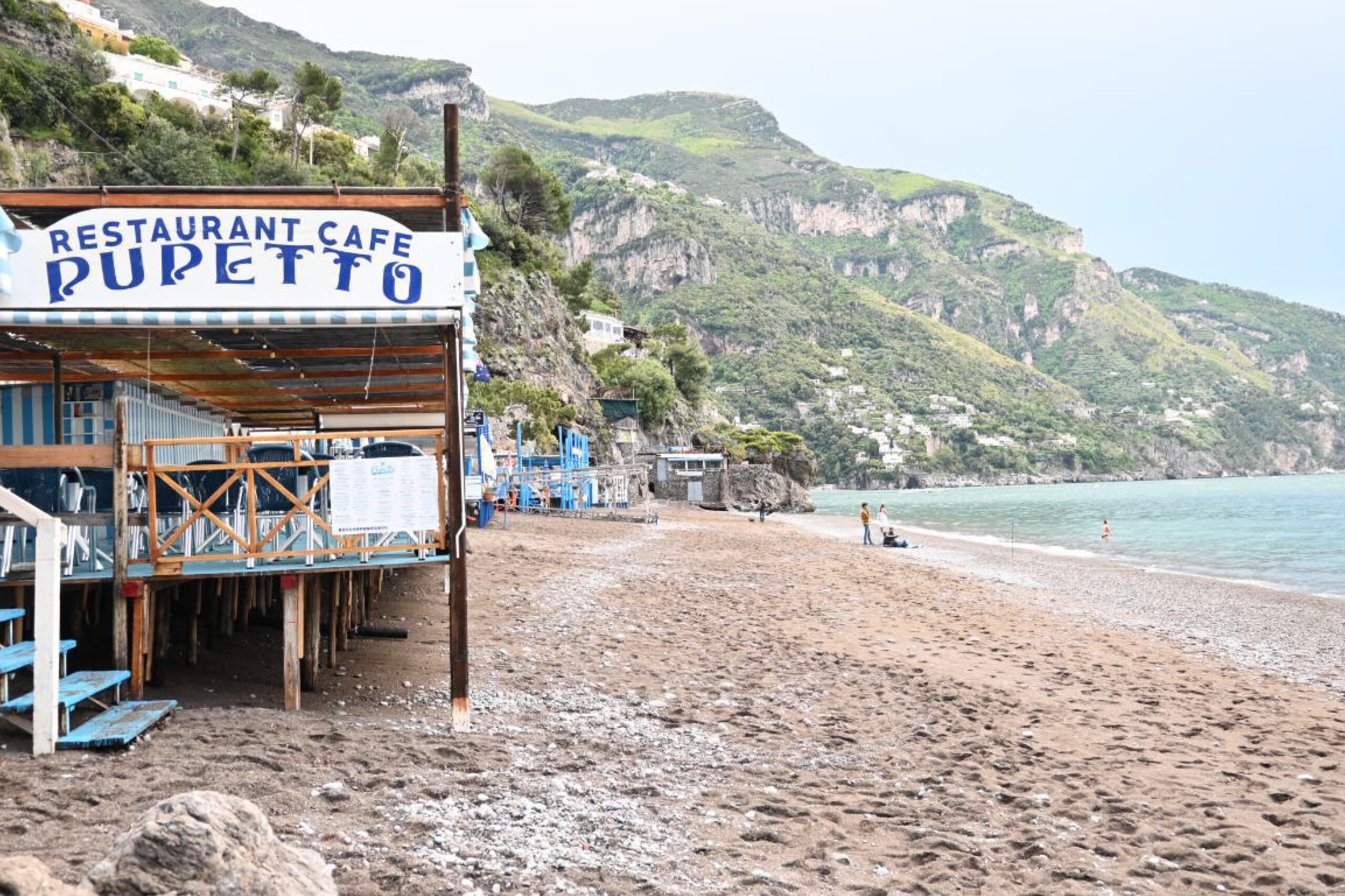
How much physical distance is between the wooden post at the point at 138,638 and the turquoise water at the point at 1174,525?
2723cm

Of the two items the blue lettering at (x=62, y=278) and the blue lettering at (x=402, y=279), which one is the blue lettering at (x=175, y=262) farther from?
the blue lettering at (x=402, y=279)

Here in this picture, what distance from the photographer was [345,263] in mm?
7406

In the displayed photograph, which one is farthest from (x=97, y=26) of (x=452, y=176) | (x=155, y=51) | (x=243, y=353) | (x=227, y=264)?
(x=452, y=176)

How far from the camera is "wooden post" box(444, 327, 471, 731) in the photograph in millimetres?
7656

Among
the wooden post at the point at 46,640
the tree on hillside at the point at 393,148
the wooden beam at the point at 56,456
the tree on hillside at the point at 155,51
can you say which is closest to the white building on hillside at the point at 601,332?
Result: the tree on hillside at the point at 393,148

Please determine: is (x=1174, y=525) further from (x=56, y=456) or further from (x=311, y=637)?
(x=56, y=456)

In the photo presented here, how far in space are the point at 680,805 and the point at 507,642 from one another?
17.9ft

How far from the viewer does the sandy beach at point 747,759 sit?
514 cm

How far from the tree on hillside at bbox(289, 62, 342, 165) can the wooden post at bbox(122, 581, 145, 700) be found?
60.0 meters

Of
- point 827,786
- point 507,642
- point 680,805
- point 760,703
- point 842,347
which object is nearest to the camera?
point 680,805

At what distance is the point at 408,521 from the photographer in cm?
779

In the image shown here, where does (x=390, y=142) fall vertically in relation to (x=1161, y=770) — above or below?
above

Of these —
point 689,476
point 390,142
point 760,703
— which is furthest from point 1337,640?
point 390,142

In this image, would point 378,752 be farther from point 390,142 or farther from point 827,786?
point 390,142
